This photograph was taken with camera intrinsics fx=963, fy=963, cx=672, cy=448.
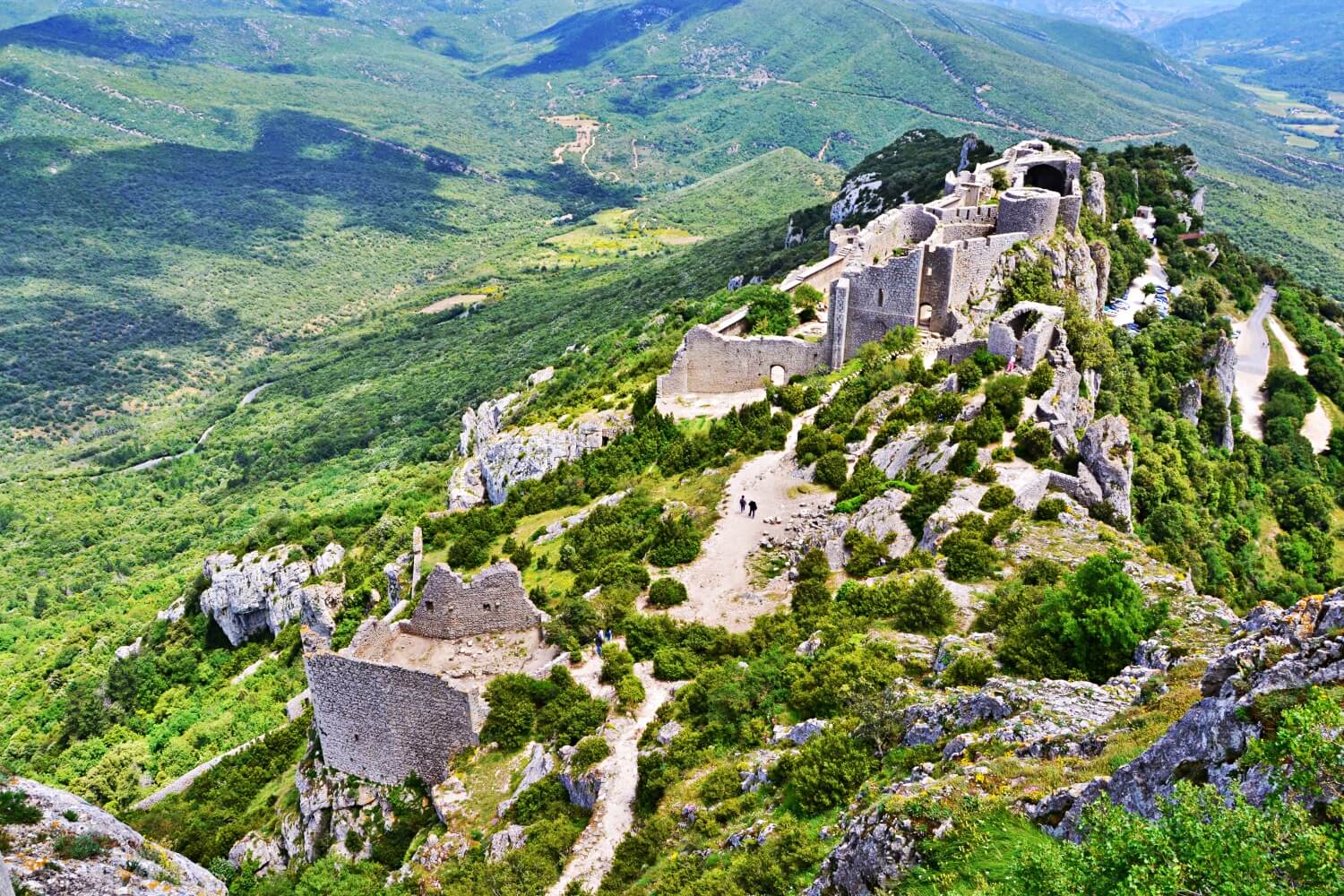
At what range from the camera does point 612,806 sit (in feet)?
57.4

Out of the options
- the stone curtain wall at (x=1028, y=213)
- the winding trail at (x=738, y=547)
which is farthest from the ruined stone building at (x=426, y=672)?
the stone curtain wall at (x=1028, y=213)

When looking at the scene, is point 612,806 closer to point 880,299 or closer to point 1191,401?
point 880,299

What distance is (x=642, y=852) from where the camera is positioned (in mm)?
15875

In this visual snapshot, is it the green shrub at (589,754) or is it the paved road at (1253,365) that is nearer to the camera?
the green shrub at (589,754)

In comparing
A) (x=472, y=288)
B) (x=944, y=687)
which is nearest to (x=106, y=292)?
(x=472, y=288)

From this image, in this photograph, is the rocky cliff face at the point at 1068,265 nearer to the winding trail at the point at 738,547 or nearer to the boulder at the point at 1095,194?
the boulder at the point at 1095,194

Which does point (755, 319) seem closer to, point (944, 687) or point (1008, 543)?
point (1008, 543)

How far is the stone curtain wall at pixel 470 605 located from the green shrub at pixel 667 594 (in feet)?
9.62

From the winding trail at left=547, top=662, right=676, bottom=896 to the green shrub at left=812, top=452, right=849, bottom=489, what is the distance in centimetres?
901

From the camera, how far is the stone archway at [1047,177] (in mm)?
44219

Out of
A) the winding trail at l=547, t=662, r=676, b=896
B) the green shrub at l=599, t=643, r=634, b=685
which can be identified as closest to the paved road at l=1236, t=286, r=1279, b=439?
the green shrub at l=599, t=643, r=634, b=685

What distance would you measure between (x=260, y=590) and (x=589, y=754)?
33.6m

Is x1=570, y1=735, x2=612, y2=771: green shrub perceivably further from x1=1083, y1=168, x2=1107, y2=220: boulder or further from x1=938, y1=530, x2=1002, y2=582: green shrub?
x1=1083, y1=168, x2=1107, y2=220: boulder

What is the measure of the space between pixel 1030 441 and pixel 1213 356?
25765 millimetres
